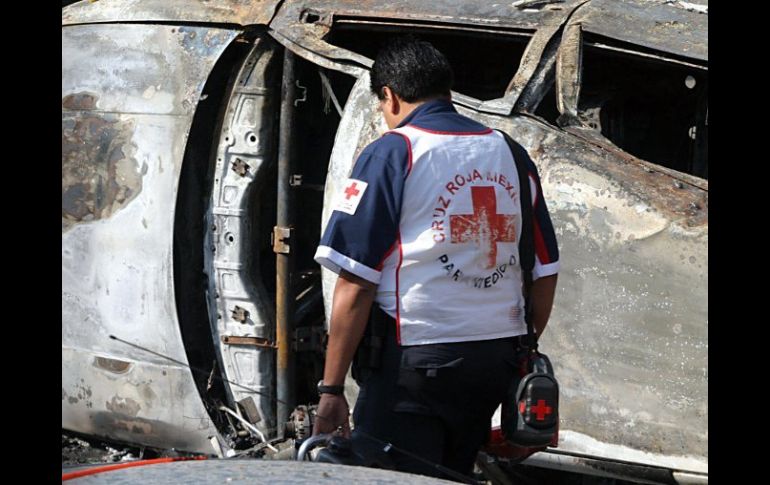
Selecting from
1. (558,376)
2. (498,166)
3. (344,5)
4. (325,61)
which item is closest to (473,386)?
(498,166)

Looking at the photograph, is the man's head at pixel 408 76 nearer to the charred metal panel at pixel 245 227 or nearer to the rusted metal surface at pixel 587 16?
the rusted metal surface at pixel 587 16

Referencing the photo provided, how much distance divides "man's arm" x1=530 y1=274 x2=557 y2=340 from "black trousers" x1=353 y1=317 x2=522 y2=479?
0.79 feet

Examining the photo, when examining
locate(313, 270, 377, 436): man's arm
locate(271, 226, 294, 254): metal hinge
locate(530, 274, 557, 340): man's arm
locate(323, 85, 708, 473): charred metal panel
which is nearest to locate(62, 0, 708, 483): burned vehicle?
locate(271, 226, 294, 254): metal hinge

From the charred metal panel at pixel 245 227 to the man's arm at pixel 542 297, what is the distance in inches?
65.2

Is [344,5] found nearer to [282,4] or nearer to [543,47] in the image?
[282,4]

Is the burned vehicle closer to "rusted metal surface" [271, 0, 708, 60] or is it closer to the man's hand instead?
"rusted metal surface" [271, 0, 708, 60]

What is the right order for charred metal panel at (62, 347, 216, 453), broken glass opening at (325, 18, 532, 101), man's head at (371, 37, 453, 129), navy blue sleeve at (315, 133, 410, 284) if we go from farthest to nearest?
1. broken glass opening at (325, 18, 532, 101)
2. charred metal panel at (62, 347, 216, 453)
3. man's head at (371, 37, 453, 129)
4. navy blue sleeve at (315, 133, 410, 284)

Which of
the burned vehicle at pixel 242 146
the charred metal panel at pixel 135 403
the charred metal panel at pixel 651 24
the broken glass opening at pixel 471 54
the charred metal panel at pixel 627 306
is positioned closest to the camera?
the charred metal panel at pixel 627 306

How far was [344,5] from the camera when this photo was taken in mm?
4562

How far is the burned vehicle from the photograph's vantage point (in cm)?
416

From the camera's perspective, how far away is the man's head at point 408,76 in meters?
2.98

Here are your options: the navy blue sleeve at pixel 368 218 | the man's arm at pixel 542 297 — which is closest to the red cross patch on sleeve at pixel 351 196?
the navy blue sleeve at pixel 368 218

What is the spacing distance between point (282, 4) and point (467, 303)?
2.20 metres

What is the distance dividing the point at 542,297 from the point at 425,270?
494 mm
